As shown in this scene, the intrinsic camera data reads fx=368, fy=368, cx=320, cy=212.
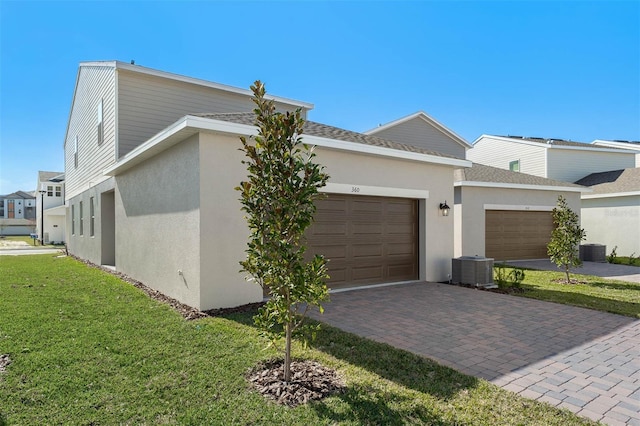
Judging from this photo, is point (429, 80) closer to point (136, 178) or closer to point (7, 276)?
point (136, 178)

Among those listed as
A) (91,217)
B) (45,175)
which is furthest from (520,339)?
(45,175)

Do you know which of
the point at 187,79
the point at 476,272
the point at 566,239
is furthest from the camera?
the point at 187,79

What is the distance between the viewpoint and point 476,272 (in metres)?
9.54

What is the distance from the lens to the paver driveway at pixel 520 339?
364 centimetres

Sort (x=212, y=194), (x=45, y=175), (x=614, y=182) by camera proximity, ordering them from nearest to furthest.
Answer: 1. (x=212, y=194)
2. (x=614, y=182)
3. (x=45, y=175)

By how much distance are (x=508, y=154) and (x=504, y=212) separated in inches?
433

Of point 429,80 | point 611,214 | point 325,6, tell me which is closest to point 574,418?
point 325,6

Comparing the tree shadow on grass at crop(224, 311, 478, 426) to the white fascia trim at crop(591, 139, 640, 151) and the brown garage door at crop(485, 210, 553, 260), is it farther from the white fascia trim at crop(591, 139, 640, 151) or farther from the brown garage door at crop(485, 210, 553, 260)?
the white fascia trim at crop(591, 139, 640, 151)

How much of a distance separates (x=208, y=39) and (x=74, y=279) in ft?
26.7

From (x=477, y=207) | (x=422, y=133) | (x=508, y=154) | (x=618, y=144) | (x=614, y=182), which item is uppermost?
(x=618, y=144)

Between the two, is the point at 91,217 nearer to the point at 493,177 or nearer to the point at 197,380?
the point at 197,380

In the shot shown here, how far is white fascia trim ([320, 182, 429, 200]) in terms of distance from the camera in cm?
830

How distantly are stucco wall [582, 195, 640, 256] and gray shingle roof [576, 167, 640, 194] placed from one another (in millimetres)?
466

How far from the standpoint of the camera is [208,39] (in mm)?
11359
